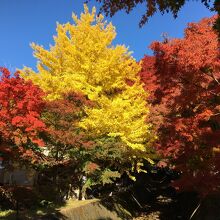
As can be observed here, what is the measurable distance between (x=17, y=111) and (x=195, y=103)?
26.2 feet

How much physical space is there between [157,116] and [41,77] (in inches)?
276

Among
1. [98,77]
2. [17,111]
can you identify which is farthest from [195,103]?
[17,111]

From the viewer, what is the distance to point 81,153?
16.0 metres

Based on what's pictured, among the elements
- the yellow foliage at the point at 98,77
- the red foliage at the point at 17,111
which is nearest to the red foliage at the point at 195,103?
the yellow foliage at the point at 98,77

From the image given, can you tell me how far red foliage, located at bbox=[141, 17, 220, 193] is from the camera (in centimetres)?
1288

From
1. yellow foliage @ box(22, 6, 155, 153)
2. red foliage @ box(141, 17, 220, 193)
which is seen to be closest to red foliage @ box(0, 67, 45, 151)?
yellow foliage @ box(22, 6, 155, 153)

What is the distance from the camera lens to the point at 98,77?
56.5 feet

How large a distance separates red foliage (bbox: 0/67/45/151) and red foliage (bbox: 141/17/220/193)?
5.62 meters

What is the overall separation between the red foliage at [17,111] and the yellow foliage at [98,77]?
10.0 ft

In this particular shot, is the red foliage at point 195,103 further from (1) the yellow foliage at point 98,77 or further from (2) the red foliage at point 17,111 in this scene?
(2) the red foliage at point 17,111

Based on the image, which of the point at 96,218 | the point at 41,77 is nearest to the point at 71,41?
the point at 41,77

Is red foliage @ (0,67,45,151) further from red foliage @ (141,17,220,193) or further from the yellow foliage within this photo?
red foliage @ (141,17,220,193)

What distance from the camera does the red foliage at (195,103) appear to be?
12.9 metres

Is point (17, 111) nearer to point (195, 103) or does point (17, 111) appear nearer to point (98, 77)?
point (98, 77)
